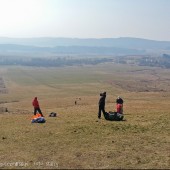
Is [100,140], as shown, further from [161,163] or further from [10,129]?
[10,129]

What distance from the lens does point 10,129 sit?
92.6 feet

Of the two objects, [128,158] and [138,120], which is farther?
[138,120]

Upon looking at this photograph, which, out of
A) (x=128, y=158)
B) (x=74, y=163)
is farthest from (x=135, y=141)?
(x=74, y=163)

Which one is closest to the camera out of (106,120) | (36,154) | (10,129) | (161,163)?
(161,163)

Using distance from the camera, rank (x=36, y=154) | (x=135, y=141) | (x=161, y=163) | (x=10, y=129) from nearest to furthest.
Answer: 1. (x=161, y=163)
2. (x=36, y=154)
3. (x=135, y=141)
4. (x=10, y=129)

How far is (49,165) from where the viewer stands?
17.9m

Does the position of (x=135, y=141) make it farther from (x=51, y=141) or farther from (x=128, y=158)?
(x=51, y=141)

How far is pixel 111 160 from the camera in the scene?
61.2 ft

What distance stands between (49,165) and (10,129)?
11.2 m

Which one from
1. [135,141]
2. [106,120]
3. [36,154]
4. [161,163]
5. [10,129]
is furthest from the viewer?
[106,120]

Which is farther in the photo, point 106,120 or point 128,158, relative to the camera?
point 106,120

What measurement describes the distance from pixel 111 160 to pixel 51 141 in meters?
5.96

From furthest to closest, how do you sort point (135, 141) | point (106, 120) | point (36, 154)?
point (106, 120) → point (135, 141) → point (36, 154)

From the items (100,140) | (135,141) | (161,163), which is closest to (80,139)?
(100,140)
